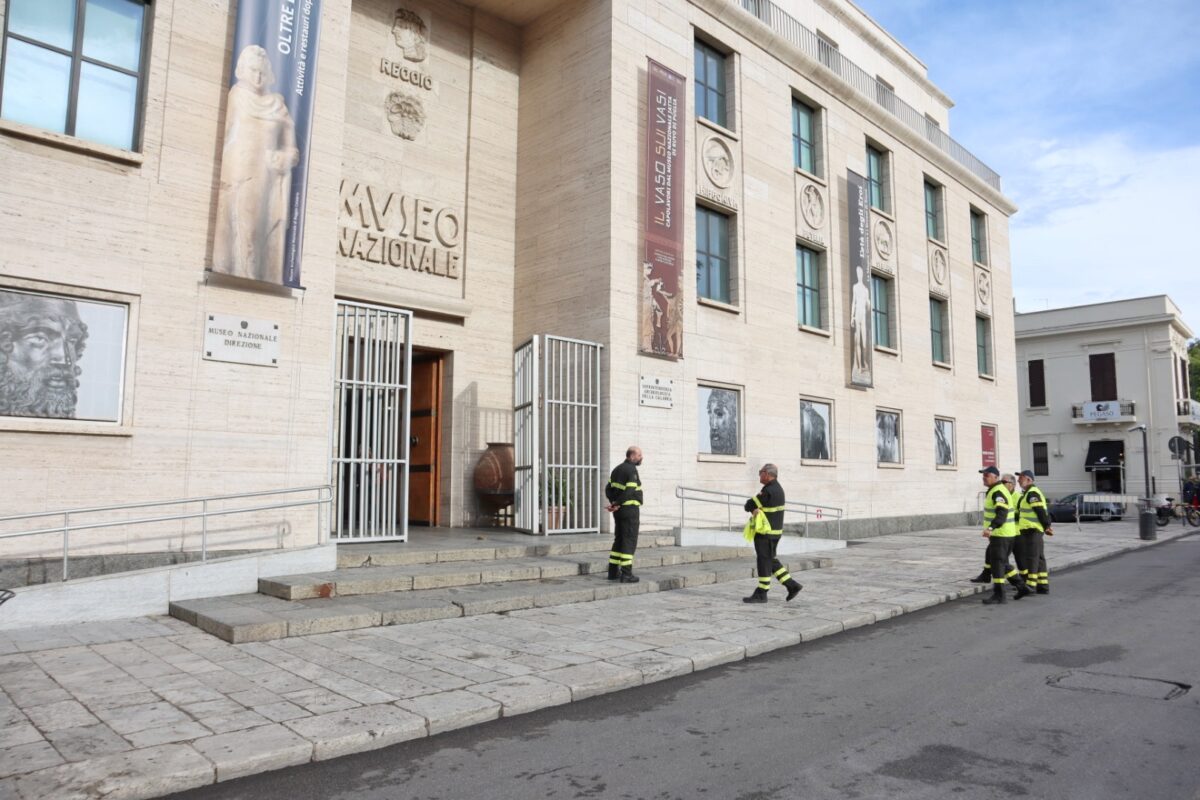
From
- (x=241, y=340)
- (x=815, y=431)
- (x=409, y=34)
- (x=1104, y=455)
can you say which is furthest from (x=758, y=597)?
(x=1104, y=455)

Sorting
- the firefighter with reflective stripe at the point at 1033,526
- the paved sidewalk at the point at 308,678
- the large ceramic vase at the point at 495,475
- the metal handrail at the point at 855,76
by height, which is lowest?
the paved sidewalk at the point at 308,678

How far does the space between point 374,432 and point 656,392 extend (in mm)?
5603

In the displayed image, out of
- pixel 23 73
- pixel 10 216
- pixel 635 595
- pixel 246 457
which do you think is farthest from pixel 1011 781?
pixel 23 73

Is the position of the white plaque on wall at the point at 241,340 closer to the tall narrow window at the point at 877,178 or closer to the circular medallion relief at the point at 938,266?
the tall narrow window at the point at 877,178

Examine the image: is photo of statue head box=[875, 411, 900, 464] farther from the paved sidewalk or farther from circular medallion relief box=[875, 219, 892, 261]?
the paved sidewalk

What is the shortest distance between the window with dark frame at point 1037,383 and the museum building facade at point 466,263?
836 inches

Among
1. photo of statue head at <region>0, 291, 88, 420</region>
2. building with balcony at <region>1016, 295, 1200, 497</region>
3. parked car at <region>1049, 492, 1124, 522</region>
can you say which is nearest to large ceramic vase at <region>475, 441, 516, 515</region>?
photo of statue head at <region>0, 291, 88, 420</region>

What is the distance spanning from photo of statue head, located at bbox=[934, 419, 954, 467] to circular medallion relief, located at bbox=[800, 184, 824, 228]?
27.3 ft

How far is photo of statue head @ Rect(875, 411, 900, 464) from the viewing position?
2220 cm

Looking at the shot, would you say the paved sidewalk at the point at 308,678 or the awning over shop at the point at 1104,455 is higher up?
the awning over shop at the point at 1104,455

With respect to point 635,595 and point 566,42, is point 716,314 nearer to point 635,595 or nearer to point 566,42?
point 566,42

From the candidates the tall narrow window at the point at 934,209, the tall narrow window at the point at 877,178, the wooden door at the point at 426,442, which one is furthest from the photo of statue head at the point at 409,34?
the tall narrow window at the point at 934,209

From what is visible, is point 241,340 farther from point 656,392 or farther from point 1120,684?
point 1120,684

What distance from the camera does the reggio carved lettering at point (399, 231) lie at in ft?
45.9
